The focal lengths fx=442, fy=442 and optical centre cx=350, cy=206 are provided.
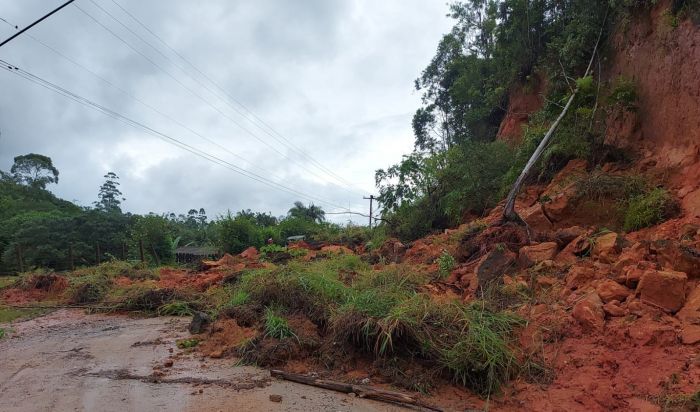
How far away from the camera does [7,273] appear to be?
2531 cm

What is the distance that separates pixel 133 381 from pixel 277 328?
1.99 metres

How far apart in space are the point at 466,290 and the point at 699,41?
654 cm

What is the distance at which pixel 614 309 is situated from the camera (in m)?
5.23

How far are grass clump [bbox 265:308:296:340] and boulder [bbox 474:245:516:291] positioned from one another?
3.13 metres

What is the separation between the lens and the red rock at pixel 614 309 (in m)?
5.18

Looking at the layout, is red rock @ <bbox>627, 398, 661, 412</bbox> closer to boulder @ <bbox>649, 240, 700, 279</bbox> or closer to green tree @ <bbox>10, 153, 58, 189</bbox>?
boulder @ <bbox>649, 240, 700, 279</bbox>

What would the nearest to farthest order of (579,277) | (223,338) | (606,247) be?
(579,277) → (606,247) → (223,338)

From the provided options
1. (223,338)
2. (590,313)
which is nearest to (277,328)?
(223,338)

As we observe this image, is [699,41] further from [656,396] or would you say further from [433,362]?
[433,362]

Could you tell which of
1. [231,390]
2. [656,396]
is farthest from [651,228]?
[231,390]

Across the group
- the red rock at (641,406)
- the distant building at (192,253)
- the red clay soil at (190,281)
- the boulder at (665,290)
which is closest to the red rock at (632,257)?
the boulder at (665,290)

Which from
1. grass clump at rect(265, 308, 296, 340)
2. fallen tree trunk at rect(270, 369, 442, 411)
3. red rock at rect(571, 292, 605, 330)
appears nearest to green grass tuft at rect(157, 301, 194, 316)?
grass clump at rect(265, 308, 296, 340)

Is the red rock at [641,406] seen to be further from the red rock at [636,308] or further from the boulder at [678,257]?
the boulder at [678,257]

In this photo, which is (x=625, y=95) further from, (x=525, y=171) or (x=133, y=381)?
(x=133, y=381)
